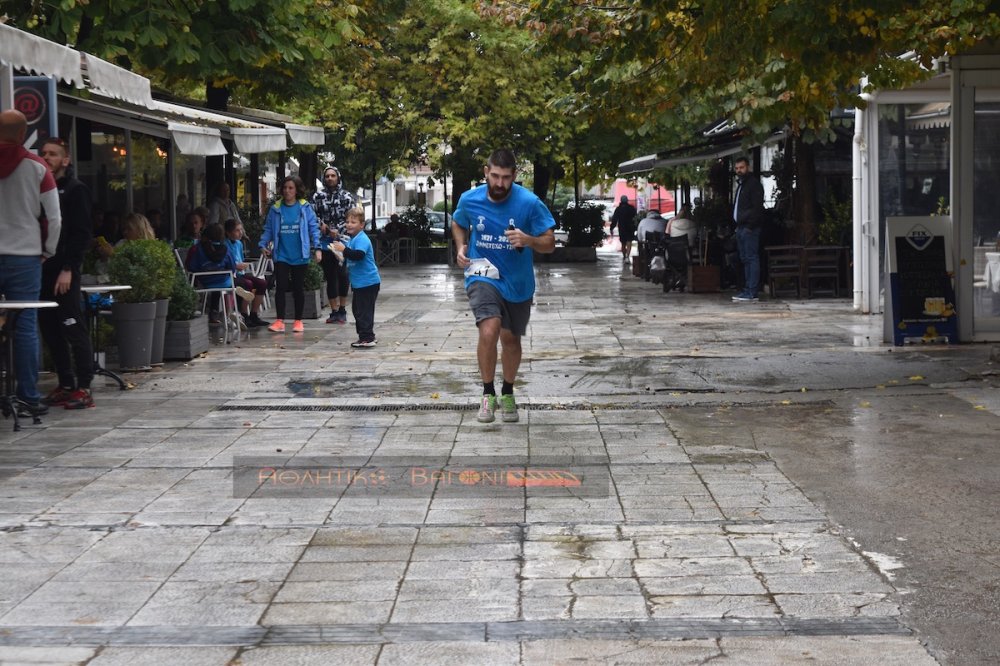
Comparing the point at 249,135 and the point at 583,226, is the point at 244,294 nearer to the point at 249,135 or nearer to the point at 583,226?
the point at 249,135

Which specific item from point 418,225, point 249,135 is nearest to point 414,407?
point 249,135

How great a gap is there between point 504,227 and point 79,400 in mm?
3228

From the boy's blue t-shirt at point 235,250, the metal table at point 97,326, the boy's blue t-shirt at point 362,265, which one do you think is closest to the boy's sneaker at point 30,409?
the metal table at point 97,326

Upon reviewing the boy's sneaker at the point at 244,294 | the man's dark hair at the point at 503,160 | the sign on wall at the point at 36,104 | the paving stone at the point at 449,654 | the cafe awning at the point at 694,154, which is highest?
the cafe awning at the point at 694,154

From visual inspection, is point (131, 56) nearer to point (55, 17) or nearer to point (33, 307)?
point (55, 17)

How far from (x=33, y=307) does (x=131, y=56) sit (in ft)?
21.8

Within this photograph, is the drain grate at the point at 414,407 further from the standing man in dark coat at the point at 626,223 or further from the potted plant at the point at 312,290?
the standing man in dark coat at the point at 626,223

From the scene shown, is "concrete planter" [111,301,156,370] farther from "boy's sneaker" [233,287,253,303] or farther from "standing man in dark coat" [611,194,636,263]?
"standing man in dark coat" [611,194,636,263]

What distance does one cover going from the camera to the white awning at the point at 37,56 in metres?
8.74

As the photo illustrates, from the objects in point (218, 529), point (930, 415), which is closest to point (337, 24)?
point (930, 415)

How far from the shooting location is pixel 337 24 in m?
17.0

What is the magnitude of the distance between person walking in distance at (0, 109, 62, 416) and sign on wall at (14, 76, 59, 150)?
3.68 feet

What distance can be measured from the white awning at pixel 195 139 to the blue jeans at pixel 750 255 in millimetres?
7962

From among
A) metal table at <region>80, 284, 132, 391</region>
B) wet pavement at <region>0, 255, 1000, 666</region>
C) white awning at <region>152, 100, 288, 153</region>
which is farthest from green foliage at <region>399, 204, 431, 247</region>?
wet pavement at <region>0, 255, 1000, 666</region>
